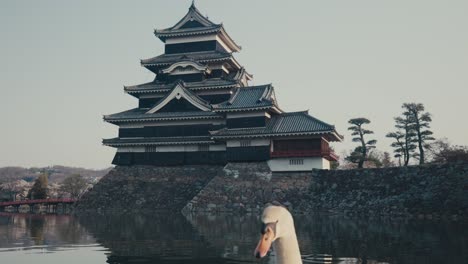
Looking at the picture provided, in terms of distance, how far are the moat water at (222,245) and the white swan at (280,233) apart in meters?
6.05

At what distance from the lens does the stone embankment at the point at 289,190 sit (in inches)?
866

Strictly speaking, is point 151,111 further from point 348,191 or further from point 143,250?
point 143,250

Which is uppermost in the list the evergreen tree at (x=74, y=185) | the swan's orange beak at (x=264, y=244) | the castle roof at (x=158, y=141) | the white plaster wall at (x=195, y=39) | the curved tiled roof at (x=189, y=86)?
the white plaster wall at (x=195, y=39)

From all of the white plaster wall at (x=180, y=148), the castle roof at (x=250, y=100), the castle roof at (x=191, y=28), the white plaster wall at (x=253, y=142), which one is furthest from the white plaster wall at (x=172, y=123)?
the castle roof at (x=191, y=28)

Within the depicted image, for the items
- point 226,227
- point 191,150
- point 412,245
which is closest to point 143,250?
point 226,227

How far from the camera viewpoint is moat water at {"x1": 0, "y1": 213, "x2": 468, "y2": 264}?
32.8ft

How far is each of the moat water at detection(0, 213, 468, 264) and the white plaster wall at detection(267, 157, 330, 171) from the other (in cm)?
1049

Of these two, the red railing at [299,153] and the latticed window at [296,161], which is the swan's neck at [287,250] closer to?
the red railing at [299,153]

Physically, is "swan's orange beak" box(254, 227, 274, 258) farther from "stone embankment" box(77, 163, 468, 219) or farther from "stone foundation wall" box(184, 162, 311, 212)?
"stone foundation wall" box(184, 162, 311, 212)

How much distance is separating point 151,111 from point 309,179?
14785mm

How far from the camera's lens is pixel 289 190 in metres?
26.3

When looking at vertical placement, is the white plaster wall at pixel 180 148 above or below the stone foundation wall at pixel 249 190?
above

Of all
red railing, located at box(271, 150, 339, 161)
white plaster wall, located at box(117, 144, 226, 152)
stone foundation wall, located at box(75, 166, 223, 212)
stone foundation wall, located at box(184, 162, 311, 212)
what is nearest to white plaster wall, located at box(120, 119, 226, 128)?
white plaster wall, located at box(117, 144, 226, 152)

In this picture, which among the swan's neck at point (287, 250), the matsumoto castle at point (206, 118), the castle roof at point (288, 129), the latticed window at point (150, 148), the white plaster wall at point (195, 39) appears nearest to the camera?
the swan's neck at point (287, 250)
